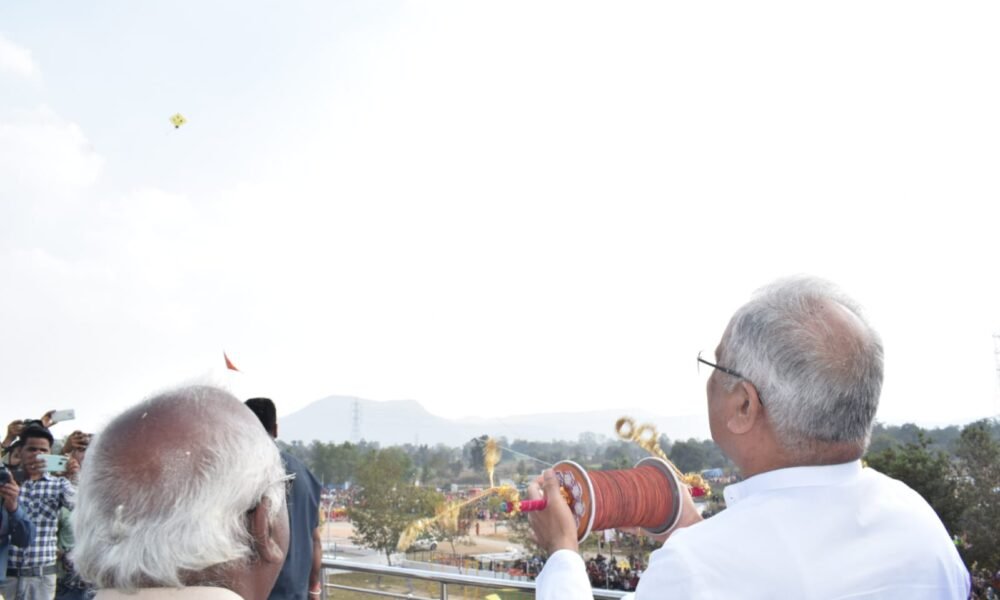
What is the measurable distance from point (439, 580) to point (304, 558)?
103 centimetres

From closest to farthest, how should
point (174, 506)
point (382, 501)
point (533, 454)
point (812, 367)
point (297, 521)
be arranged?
point (174, 506) < point (812, 367) < point (533, 454) < point (297, 521) < point (382, 501)

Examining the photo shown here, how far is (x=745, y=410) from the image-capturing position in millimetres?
1540

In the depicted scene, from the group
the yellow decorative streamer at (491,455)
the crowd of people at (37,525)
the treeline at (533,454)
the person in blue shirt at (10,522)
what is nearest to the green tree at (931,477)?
the treeline at (533,454)

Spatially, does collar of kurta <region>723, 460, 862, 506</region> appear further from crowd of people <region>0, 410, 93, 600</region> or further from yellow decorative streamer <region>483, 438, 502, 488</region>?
crowd of people <region>0, 410, 93, 600</region>

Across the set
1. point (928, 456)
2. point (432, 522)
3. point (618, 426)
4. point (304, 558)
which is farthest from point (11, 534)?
point (928, 456)

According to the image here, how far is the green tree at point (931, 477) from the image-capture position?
28719 mm

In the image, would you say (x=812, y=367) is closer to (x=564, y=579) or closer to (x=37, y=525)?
(x=564, y=579)

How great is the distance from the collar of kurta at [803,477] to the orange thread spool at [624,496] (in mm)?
652

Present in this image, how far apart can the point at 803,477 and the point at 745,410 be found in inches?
6.8

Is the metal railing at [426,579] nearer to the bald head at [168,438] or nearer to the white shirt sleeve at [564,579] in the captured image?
the white shirt sleeve at [564,579]

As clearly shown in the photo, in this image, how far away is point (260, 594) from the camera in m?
1.32

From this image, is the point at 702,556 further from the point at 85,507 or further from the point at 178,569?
the point at 85,507

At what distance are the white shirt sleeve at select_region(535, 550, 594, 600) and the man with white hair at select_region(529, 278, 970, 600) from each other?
31 centimetres

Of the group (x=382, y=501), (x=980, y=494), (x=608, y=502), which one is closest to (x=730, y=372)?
(x=608, y=502)
